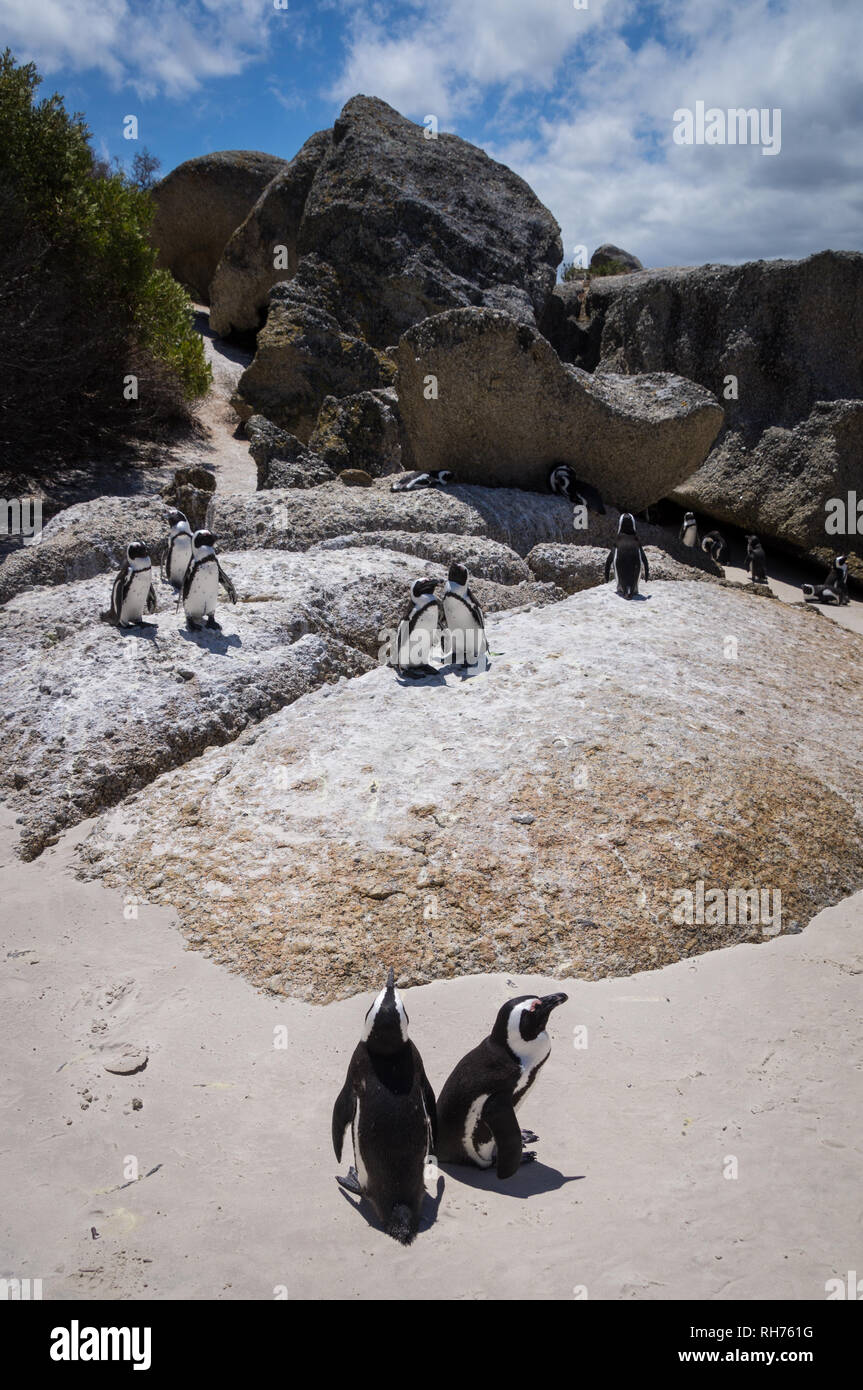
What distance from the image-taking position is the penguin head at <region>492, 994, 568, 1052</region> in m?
3.29

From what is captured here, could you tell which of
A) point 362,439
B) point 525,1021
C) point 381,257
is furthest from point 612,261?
point 525,1021

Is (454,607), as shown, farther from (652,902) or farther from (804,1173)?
(804,1173)

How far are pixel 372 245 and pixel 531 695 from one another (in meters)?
12.6

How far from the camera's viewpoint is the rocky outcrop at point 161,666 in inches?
231

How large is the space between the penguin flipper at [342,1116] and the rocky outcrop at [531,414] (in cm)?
958

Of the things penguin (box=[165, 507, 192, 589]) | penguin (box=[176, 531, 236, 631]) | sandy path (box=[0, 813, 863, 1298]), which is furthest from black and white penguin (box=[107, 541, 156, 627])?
sandy path (box=[0, 813, 863, 1298])

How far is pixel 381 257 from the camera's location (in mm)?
16156

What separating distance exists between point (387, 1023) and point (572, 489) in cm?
977

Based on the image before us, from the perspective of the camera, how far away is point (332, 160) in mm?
16906

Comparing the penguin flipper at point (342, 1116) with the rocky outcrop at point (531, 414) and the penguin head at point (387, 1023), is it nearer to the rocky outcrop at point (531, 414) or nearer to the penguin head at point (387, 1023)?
the penguin head at point (387, 1023)

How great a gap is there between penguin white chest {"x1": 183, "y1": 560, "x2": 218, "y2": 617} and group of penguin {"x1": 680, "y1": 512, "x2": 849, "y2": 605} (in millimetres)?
8501

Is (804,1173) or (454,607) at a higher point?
(454,607)

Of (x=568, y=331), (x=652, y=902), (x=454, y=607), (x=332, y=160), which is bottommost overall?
(x=652, y=902)

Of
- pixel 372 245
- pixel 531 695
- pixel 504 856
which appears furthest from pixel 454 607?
pixel 372 245
